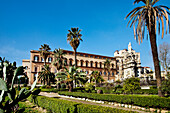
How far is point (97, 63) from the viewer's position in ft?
232

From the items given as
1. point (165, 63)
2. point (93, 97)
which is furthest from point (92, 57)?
point (93, 97)

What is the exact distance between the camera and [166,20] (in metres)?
13.9

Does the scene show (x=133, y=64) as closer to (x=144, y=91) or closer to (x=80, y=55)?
(x=144, y=91)

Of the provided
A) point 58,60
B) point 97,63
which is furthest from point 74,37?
point 97,63

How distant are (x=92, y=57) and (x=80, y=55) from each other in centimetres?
706

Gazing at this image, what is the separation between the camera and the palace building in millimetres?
38747

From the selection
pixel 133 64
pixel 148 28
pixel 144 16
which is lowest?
pixel 133 64

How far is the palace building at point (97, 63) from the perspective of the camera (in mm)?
38747

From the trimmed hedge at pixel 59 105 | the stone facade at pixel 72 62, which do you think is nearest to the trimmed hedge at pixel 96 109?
the trimmed hedge at pixel 59 105

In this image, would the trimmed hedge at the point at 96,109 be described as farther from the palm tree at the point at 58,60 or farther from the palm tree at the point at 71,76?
the palm tree at the point at 58,60

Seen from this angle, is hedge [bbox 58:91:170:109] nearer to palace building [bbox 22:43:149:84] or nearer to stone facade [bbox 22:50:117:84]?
palace building [bbox 22:43:149:84]

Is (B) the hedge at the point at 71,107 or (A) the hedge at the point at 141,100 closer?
(B) the hedge at the point at 71,107

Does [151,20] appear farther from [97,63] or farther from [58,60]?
[97,63]

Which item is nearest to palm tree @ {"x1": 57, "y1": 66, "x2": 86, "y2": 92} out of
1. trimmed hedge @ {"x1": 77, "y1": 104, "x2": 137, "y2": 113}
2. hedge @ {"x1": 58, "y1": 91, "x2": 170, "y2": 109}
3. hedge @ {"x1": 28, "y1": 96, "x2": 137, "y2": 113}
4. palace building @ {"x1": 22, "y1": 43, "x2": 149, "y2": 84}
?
hedge @ {"x1": 58, "y1": 91, "x2": 170, "y2": 109}
